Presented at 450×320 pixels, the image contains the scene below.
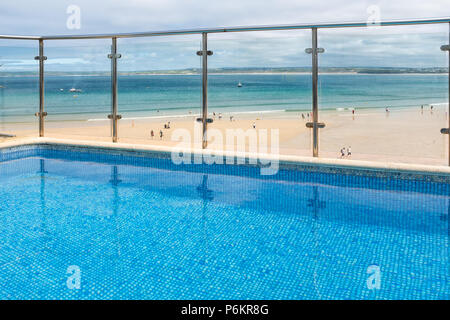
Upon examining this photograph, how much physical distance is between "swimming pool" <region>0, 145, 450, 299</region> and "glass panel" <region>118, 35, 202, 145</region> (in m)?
1.65

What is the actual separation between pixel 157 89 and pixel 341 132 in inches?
833

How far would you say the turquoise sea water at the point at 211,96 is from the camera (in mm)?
21781

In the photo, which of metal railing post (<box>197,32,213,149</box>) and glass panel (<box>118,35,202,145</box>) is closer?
metal railing post (<box>197,32,213,149</box>)

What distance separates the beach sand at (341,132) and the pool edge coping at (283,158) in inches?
12.3

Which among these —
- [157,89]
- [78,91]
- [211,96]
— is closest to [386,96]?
[211,96]

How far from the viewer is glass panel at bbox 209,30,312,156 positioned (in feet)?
19.1

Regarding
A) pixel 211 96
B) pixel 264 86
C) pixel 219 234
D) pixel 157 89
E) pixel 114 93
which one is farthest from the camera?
pixel 264 86

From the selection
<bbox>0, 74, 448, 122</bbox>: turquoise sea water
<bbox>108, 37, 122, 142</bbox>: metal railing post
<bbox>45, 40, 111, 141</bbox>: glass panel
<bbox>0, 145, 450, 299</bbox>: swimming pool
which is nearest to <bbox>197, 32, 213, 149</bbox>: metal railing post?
<bbox>0, 145, 450, 299</bbox>: swimming pool

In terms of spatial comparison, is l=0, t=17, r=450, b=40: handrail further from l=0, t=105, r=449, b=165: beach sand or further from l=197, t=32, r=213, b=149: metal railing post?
l=0, t=105, r=449, b=165: beach sand

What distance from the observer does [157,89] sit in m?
31.9

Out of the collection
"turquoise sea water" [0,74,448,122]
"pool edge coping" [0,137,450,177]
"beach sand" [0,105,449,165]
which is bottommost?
"pool edge coping" [0,137,450,177]

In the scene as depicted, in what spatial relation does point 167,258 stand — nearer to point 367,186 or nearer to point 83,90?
point 367,186

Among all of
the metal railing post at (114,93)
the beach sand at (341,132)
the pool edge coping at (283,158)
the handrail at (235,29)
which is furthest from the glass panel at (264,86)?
the metal railing post at (114,93)

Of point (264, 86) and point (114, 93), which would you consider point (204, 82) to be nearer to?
point (114, 93)
